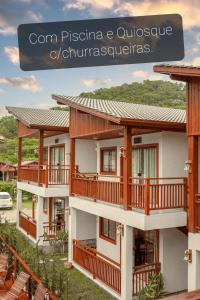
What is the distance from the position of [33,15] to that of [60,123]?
8.96 m

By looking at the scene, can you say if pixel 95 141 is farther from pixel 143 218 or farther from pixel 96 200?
pixel 143 218

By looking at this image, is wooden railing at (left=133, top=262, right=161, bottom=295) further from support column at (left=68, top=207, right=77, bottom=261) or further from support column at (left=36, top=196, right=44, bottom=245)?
support column at (left=36, top=196, right=44, bottom=245)

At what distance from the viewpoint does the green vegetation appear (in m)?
10.9

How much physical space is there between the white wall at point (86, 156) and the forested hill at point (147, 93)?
49947 millimetres

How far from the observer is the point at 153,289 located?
12.3 meters

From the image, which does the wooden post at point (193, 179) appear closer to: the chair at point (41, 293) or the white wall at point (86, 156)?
the chair at point (41, 293)

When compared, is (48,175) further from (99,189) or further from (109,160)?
(99,189)

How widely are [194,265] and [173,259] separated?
112 inches

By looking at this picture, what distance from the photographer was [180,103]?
6938 centimetres

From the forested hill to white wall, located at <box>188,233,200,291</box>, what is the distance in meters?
58.7

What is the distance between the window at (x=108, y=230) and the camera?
1661cm

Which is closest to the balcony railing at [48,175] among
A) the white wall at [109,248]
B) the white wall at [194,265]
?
the white wall at [109,248]

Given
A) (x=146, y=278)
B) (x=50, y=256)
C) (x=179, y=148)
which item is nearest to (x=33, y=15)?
(x=179, y=148)

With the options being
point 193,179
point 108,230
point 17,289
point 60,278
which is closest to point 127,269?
point 60,278
